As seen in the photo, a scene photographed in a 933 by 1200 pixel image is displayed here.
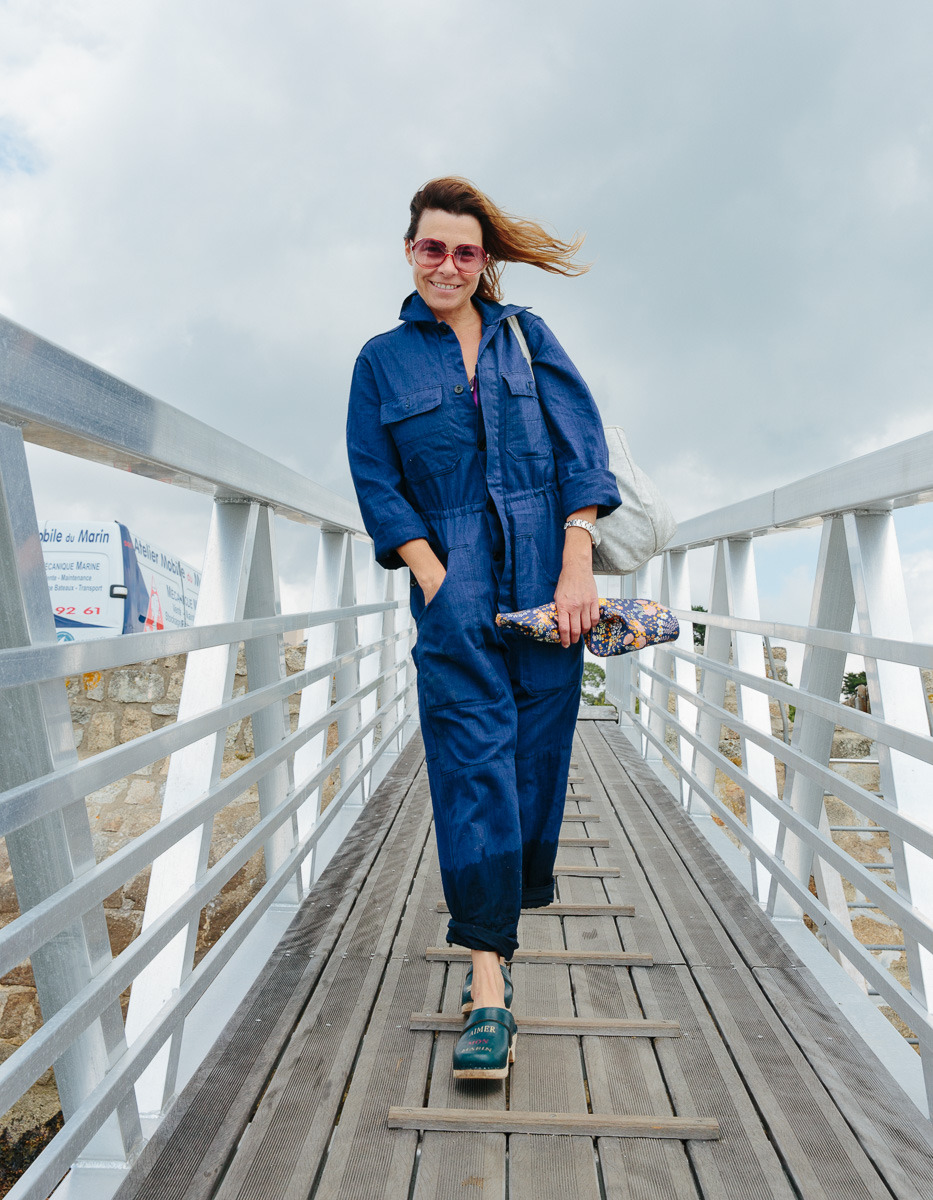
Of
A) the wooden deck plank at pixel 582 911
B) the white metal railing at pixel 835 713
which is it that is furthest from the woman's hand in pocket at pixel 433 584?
the wooden deck plank at pixel 582 911

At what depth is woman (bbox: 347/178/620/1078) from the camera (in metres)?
1.57

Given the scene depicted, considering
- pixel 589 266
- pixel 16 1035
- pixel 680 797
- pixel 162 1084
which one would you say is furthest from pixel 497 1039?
pixel 16 1035

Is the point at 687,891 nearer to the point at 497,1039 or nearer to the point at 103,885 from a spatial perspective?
the point at 497,1039

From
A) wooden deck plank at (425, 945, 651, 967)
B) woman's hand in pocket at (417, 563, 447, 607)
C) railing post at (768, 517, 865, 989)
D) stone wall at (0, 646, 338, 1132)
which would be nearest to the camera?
woman's hand in pocket at (417, 563, 447, 607)

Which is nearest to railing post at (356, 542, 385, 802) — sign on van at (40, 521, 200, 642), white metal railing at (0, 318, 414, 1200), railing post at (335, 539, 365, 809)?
railing post at (335, 539, 365, 809)

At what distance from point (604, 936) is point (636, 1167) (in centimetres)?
83

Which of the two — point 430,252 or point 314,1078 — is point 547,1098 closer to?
point 314,1078

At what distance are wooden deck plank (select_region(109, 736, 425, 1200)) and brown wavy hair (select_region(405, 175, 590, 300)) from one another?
138 centimetres

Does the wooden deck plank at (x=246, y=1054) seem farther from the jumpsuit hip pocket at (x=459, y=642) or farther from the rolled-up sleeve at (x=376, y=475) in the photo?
the rolled-up sleeve at (x=376, y=475)

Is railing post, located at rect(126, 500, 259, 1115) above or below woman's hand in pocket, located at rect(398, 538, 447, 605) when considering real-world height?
below

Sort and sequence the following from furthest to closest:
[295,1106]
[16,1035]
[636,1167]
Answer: [16,1035], [295,1106], [636,1167]

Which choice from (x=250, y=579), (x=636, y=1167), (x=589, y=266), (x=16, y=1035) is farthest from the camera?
(x=16, y=1035)

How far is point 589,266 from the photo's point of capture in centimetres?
181

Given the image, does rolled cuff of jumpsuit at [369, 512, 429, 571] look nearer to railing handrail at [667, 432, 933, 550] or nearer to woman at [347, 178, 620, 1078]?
woman at [347, 178, 620, 1078]
